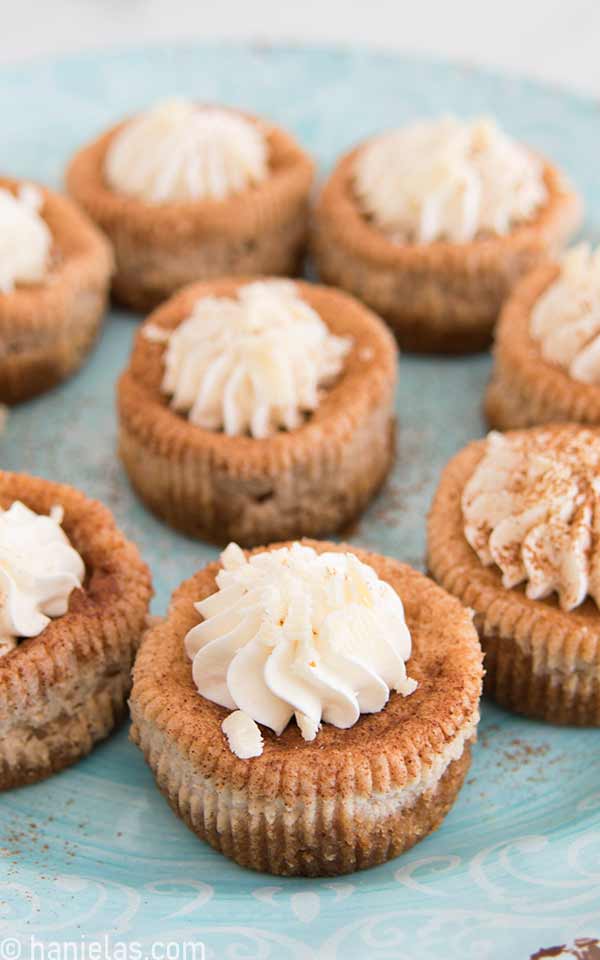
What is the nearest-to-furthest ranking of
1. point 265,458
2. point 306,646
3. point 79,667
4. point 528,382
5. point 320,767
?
point 320,767
point 306,646
point 79,667
point 265,458
point 528,382

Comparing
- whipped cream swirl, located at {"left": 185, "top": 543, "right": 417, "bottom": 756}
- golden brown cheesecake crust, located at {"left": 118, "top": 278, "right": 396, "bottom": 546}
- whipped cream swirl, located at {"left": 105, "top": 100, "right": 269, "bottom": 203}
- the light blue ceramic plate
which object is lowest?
the light blue ceramic plate

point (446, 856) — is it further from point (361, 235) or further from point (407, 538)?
point (361, 235)

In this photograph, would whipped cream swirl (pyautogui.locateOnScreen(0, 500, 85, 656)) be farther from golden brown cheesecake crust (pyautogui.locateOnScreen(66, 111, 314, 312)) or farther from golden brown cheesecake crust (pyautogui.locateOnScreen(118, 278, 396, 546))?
golden brown cheesecake crust (pyautogui.locateOnScreen(66, 111, 314, 312))

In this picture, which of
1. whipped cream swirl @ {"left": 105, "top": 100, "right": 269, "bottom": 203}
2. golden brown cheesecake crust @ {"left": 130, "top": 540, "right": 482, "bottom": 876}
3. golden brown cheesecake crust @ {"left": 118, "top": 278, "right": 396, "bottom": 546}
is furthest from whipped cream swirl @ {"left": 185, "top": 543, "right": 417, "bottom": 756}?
whipped cream swirl @ {"left": 105, "top": 100, "right": 269, "bottom": 203}

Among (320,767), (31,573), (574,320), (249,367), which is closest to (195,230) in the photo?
(249,367)

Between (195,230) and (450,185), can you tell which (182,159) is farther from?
(450,185)

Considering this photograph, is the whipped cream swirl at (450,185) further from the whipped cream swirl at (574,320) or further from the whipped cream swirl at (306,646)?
the whipped cream swirl at (306,646)

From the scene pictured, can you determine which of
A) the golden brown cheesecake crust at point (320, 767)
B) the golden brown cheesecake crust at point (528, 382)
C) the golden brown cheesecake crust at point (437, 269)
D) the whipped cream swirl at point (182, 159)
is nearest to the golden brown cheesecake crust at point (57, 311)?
the whipped cream swirl at point (182, 159)
